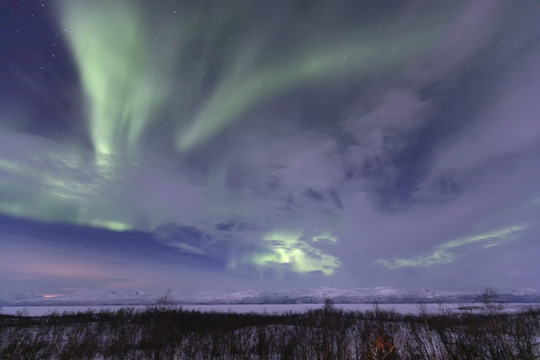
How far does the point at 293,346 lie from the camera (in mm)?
36312

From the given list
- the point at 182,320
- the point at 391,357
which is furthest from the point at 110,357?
the point at 182,320

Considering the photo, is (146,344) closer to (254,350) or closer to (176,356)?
(176,356)

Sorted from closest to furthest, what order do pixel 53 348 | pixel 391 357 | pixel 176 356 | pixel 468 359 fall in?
1. pixel 468 359
2. pixel 391 357
3. pixel 176 356
4. pixel 53 348

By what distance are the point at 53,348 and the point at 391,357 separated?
40859 mm

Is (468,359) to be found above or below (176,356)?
above

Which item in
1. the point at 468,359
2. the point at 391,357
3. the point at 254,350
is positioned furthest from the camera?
the point at 254,350

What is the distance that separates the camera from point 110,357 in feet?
93.0

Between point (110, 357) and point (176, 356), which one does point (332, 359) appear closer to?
point (176, 356)

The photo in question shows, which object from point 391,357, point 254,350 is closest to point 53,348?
point 254,350

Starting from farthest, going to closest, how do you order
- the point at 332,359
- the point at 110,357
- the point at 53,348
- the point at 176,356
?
the point at 53,348 < the point at 176,356 < the point at 110,357 < the point at 332,359

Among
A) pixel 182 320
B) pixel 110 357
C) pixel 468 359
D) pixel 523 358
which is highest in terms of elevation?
pixel 468 359

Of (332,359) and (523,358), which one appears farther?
(332,359)

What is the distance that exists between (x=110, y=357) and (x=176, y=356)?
23.3ft

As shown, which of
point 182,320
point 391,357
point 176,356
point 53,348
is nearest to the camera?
point 391,357
